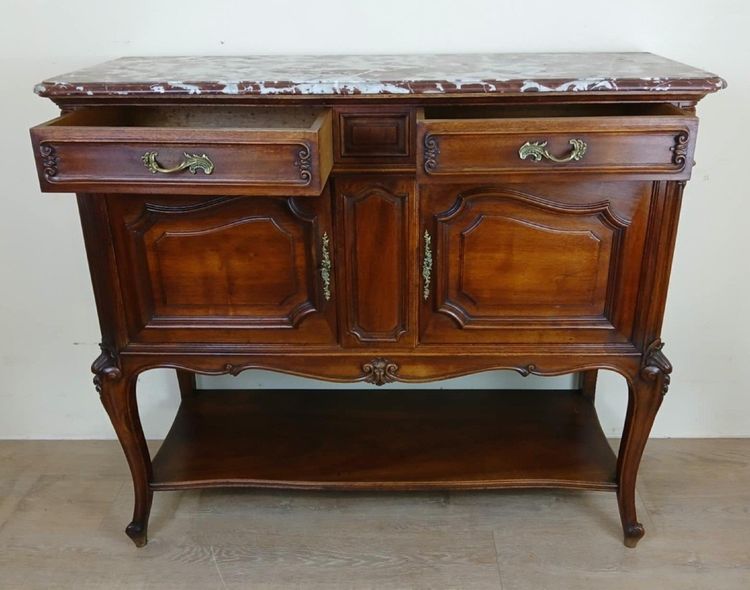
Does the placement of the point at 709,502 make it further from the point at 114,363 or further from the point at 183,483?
the point at 114,363

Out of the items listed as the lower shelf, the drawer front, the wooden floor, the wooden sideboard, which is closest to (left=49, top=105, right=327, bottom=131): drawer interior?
the wooden sideboard

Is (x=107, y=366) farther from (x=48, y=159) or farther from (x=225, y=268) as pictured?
(x=48, y=159)

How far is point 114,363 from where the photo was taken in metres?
1.35

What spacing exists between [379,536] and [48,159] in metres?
1.03

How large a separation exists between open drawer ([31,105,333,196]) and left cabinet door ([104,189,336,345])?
0.15m

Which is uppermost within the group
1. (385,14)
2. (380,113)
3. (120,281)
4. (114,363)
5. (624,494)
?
(385,14)

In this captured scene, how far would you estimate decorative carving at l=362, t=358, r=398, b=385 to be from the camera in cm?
134

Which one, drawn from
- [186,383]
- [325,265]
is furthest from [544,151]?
[186,383]

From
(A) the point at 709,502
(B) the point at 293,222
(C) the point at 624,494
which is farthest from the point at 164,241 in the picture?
(A) the point at 709,502

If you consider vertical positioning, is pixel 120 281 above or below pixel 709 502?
above

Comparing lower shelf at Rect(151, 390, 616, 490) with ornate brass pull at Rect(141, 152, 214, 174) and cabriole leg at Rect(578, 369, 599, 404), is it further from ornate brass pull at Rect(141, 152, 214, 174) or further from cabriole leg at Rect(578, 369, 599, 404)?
ornate brass pull at Rect(141, 152, 214, 174)

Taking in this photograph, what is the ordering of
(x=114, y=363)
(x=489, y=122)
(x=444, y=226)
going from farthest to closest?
(x=114, y=363), (x=444, y=226), (x=489, y=122)

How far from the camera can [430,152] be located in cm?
108

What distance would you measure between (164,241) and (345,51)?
60cm
